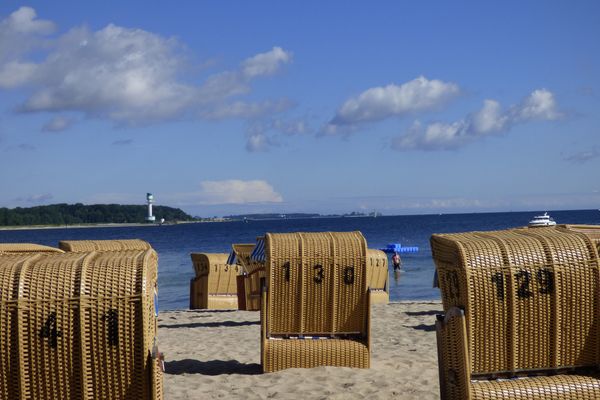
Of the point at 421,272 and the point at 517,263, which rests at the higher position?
the point at 517,263

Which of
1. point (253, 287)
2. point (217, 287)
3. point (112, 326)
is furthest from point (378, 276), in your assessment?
point (112, 326)

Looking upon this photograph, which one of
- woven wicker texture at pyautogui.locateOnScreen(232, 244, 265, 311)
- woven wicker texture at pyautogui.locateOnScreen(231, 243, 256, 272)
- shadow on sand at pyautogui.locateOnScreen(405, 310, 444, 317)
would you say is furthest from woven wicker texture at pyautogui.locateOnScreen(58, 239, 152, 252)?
shadow on sand at pyautogui.locateOnScreen(405, 310, 444, 317)

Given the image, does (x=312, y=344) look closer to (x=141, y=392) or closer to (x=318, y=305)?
(x=318, y=305)

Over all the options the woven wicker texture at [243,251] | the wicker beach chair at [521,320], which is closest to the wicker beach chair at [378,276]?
the woven wicker texture at [243,251]

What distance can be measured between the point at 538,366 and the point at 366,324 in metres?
3.17

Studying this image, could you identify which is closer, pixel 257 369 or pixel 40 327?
pixel 40 327

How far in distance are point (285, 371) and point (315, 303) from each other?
70 cm

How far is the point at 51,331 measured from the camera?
4035mm

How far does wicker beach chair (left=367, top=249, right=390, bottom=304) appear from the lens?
1817 centimetres

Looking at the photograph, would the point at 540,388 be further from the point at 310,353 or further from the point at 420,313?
the point at 420,313

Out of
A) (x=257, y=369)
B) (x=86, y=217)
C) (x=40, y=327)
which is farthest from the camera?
(x=86, y=217)

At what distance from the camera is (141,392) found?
4.14 metres

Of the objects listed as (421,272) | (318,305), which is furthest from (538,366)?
(421,272)

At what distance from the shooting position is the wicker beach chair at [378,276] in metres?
18.2
